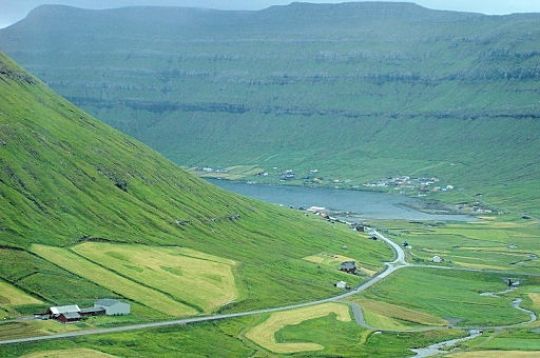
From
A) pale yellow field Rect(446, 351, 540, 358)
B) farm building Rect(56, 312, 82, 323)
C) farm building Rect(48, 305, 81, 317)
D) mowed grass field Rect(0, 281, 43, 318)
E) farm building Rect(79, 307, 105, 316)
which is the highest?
mowed grass field Rect(0, 281, 43, 318)

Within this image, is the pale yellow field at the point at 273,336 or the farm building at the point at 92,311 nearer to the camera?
the farm building at the point at 92,311

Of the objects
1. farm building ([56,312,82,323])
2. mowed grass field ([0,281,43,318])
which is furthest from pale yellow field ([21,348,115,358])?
mowed grass field ([0,281,43,318])

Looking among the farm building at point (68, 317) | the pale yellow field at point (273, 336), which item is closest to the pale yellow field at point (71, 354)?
the farm building at point (68, 317)

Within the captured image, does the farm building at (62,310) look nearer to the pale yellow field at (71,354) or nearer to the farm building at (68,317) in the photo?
the farm building at (68,317)

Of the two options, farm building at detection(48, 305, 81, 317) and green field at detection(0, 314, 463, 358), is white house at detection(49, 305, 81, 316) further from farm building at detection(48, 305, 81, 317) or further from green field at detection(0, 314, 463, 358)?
green field at detection(0, 314, 463, 358)

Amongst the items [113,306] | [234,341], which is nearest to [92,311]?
[113,306]

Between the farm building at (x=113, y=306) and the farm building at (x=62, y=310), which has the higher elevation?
the farm building at (x=62, y=310)

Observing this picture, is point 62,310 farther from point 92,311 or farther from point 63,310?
point 92,311
